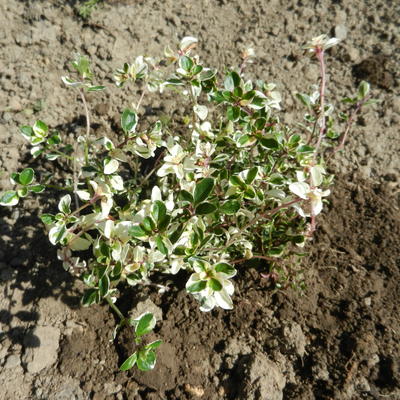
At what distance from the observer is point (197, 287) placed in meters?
1.38

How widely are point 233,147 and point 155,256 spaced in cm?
73

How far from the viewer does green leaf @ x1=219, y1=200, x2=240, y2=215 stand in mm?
1562

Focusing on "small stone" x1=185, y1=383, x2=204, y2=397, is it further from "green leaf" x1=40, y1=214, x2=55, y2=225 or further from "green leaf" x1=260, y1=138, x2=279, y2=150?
"green leaf" x1=260, y1=138, x2=279, y2=150

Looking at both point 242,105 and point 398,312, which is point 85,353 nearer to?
point 242,105

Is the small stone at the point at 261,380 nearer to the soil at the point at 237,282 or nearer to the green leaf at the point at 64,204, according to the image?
the soil at the point at 237,282

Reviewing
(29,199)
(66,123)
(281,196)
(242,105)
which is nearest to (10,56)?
(66,123)

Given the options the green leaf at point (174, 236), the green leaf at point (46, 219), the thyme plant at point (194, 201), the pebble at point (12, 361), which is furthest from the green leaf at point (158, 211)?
the pebble at point (12, 361)

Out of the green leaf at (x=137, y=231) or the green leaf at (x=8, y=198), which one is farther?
the green leaf at (x=8, y=198)

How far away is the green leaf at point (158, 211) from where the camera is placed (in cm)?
144

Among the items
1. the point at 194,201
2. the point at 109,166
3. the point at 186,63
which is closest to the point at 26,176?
the point at 109,166

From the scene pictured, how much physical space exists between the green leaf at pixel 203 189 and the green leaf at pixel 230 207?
0.42 feet

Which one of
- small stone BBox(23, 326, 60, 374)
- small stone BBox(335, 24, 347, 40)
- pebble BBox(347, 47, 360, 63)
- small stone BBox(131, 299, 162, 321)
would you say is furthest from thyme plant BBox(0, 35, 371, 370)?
small stone BBox(335, 24, 347, 40)

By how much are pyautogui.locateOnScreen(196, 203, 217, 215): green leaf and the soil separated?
733mm

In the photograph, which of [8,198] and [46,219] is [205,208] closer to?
[46,219]
